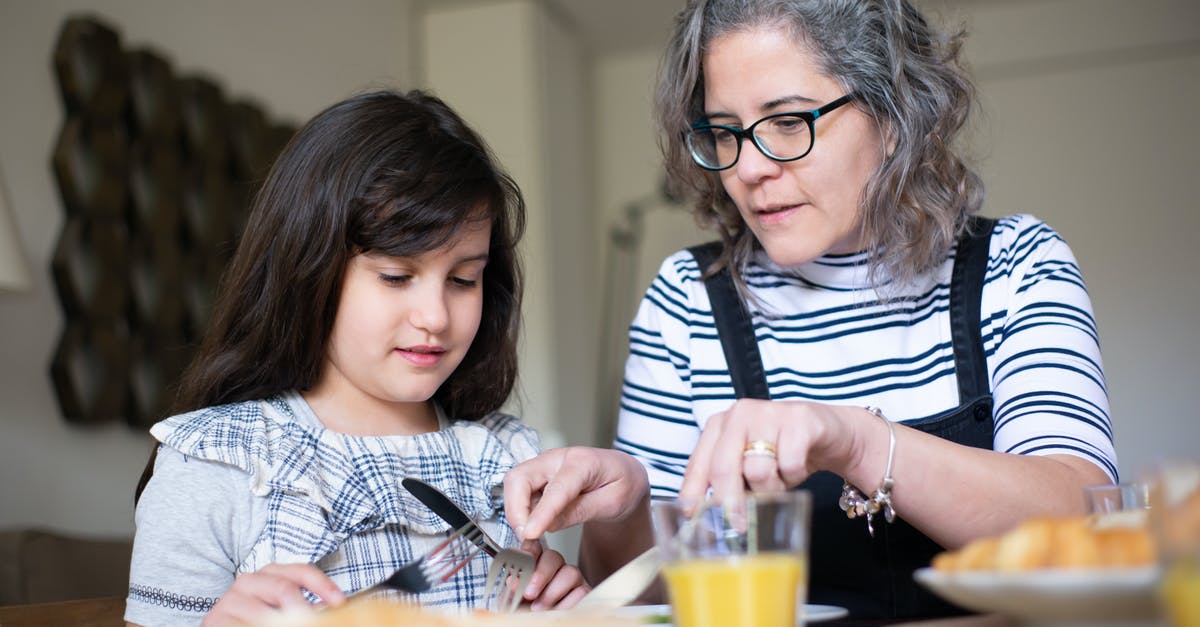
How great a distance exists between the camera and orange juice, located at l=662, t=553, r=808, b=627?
60cm

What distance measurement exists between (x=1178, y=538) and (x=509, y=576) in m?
0.63

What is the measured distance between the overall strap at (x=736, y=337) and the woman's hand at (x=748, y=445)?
2.21 ft

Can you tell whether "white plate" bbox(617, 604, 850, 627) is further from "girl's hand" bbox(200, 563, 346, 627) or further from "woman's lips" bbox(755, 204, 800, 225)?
"woman's lips" bbox(755, 204, 800, 225)

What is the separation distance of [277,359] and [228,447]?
167mm

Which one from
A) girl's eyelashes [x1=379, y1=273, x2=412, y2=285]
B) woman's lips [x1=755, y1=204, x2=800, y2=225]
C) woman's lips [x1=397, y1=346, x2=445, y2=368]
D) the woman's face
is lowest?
woman's lips [x1=397, y1=346, x2=445, y2=368]

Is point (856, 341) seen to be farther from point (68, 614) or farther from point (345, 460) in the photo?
point (68, 614)

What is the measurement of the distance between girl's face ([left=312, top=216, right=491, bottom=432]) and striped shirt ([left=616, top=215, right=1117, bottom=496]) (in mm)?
347

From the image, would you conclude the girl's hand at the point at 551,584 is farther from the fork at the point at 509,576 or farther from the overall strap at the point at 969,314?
the overall strap at the point at 969,314

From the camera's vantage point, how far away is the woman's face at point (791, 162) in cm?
134

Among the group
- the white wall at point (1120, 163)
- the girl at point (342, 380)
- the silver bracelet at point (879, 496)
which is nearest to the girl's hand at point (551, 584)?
the girl at point (342, 380)

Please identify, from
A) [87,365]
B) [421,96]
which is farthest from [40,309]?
[421,96]

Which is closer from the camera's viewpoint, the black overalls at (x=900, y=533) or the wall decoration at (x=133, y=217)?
the black overalls at (x=900, y=533)

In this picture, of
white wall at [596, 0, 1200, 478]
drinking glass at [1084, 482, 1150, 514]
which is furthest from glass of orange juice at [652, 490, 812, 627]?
white wall at [596, 0, 1200, 478]

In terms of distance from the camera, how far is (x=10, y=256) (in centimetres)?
180
